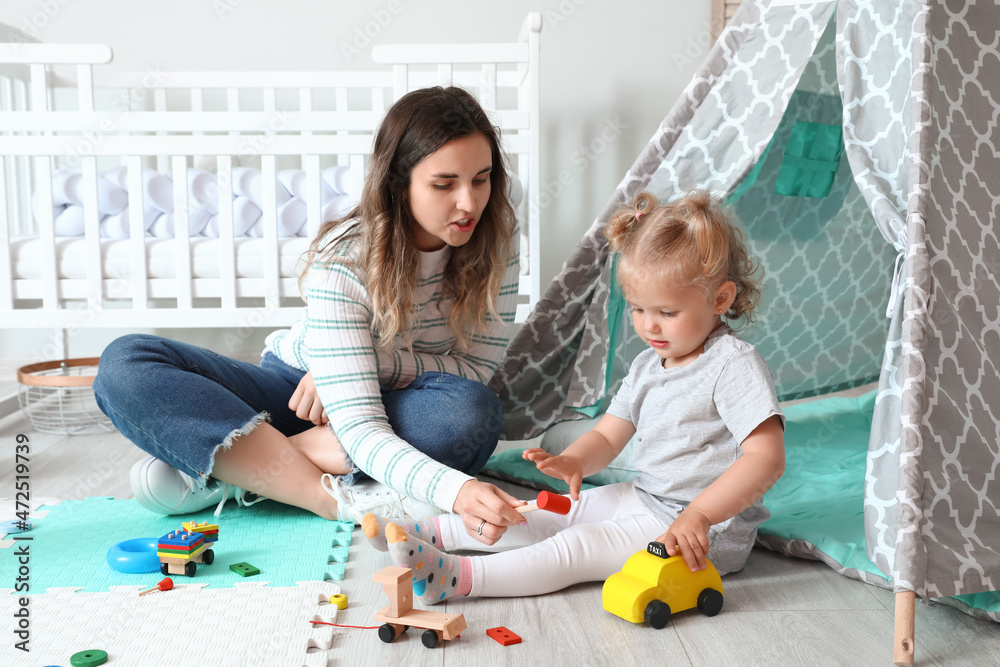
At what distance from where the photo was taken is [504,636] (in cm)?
90

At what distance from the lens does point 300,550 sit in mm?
1159

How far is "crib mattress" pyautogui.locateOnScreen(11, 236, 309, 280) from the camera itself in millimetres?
1914

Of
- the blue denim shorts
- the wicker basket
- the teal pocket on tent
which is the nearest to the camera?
the blue denim shorts

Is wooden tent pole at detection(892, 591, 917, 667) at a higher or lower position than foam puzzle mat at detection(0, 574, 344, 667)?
higher

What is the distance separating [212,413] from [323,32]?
1.72 meters

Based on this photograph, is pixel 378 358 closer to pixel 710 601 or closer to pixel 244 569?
pixel 244 569

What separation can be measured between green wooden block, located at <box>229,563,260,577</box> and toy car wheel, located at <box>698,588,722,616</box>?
0.56m

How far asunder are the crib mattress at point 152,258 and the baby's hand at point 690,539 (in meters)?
1.25

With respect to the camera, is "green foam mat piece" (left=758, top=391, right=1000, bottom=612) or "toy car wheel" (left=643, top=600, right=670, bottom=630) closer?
"toy car wheel" (left=643, top=600, right=670, bottom=630)

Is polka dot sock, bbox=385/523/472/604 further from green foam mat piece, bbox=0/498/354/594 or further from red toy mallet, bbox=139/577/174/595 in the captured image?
red toy mallet, bbox=139/577/174/595

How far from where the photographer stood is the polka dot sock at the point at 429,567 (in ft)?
2.96

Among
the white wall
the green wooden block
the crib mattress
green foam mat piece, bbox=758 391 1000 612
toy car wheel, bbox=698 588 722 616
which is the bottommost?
the green wooden block

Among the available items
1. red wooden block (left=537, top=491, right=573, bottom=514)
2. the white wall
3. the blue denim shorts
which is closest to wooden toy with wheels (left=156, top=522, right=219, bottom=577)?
the blue denim shorts

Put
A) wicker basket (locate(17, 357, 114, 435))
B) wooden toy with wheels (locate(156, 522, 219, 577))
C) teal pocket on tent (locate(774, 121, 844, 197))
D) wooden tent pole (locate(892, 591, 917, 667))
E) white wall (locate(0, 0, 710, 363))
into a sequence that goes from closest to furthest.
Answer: wooden tent pole (locate(892, 591, 917, 667)) → wooden toy with wheels (locate(156, 522, 219, 577)) → teal pocket on tent (locate(774, 121, 844, 197)) → wicker basket (locate(17, 357, 114, 435)) → white wall (locate(0, 0, 710, 363))
